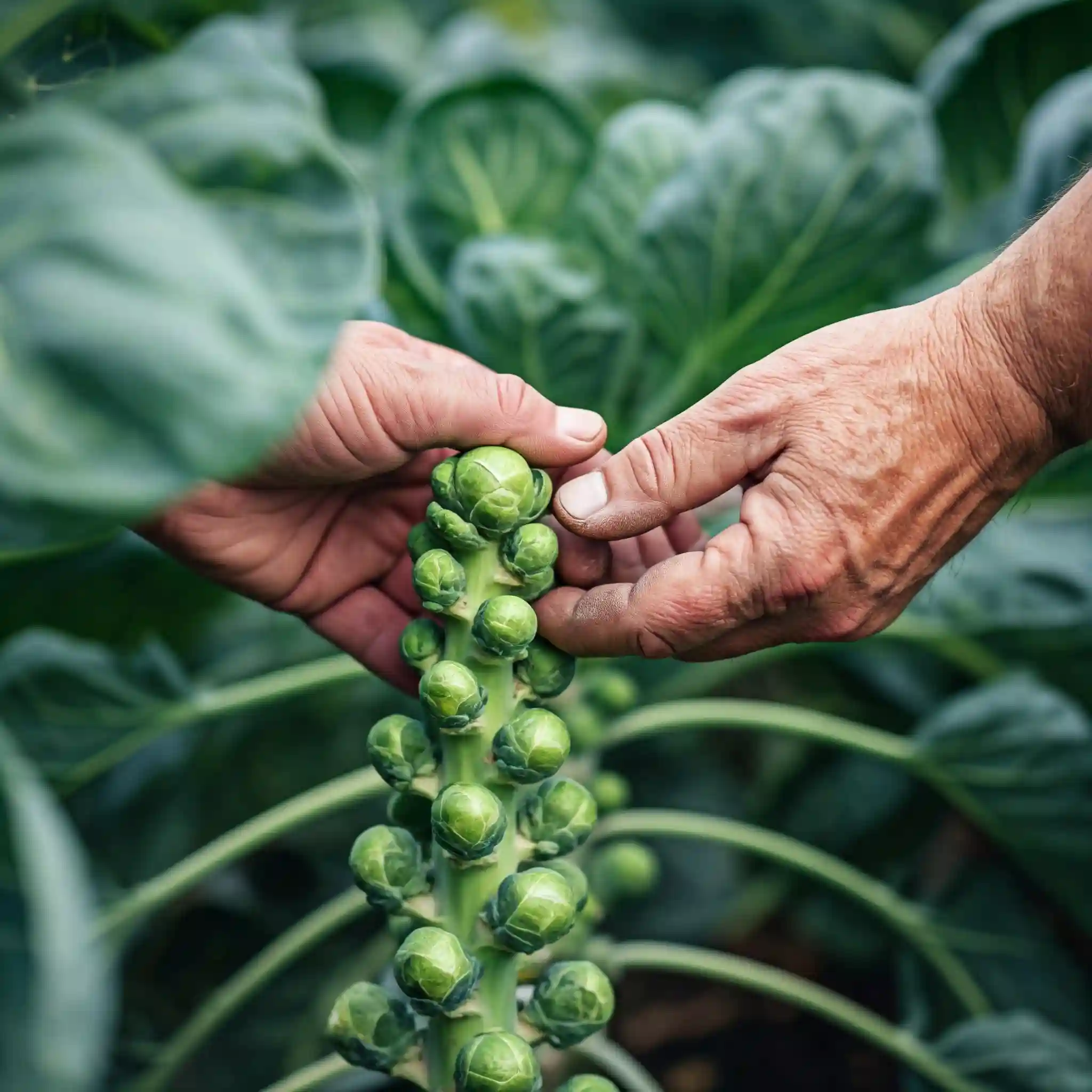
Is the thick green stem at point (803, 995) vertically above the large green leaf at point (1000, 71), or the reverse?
the large green leaf at point (1000, 71)

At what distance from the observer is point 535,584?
3.33ft

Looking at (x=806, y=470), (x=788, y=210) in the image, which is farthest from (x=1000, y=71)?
(x=806, y=470)

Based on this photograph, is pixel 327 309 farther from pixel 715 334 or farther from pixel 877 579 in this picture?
pixel 715 334

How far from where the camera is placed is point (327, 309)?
0.73m

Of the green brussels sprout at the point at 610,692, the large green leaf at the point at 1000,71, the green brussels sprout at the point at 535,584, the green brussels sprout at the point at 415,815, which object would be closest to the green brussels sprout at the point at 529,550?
the green brussels sprout at the point at 535,584

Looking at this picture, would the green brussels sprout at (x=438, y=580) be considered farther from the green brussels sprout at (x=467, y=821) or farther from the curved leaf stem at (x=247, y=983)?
the curved leaf stem at (x=247, y=983)

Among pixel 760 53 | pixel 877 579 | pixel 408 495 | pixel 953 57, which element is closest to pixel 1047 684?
pixel 877 579

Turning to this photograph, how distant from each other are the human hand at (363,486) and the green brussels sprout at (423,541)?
0.27 feet

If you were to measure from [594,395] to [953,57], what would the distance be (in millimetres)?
781

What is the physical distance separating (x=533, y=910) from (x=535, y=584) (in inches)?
10.6

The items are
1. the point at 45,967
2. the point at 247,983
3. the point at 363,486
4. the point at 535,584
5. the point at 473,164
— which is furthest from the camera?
the point at 473,164

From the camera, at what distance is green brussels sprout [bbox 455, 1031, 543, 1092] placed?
35.3 inches

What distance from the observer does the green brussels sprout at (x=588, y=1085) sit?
994 millimetres

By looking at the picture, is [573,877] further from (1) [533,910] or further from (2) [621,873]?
(2) [621,873]
